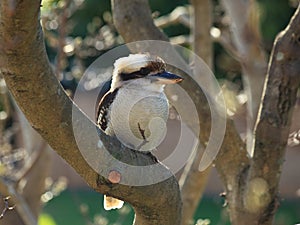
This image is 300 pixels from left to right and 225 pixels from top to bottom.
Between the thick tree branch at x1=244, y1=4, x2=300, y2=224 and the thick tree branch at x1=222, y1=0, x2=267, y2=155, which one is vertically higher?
the thick tree branch at x1=244, y1=4, x2=300, y2=224

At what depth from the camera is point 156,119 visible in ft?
7.44

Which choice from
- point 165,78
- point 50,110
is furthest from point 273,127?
point 50,110

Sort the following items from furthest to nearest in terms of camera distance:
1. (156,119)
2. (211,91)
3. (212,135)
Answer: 1. (211,91)
2. (212,135)
3. (156,119)

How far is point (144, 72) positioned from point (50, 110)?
2.80 ft

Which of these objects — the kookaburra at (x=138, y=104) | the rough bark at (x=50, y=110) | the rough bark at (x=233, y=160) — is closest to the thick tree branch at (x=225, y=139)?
the rough bark at (x=233, y=160)

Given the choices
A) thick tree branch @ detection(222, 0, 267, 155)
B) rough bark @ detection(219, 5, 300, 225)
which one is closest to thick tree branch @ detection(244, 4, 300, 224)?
rough bark @ detection(219, 5, 300, 225)

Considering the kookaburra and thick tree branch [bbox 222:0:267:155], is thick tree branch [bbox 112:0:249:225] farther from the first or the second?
thick tree branch [bbox 222:0:267:155]

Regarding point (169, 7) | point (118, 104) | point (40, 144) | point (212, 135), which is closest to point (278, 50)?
point (212, 135)

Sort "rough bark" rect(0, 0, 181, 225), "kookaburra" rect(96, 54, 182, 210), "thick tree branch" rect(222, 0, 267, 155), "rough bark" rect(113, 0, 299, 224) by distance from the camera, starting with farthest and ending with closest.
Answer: "thick tree branch" rect(222, 0, 267, 155), "rough bark" rect(113, 0, 299, 224), "kookaburra" rect(96, 54, 182, 210), "rough bark" rect(0, 0, 181, 225)

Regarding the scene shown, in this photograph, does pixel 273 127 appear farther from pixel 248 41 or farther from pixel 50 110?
pixel 248 41

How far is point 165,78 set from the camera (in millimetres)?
2299

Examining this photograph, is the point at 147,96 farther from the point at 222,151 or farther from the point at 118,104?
the point at 222,151

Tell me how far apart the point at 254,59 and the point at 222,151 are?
1.08 meters

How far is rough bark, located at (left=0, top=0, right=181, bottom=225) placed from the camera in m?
1.36
